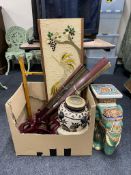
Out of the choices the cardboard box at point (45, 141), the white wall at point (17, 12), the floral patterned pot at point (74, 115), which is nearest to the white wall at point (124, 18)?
the white wall at point (17, 12)

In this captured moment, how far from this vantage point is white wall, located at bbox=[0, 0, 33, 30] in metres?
2.73

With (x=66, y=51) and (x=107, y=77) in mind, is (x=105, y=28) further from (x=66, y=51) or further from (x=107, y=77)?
(x=66, y=51)

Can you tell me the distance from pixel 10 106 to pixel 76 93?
469 mm

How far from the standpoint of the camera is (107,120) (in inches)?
42.7

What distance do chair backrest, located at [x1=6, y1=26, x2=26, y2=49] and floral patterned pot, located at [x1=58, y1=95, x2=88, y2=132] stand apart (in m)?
2.03

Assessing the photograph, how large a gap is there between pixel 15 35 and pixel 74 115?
7.24 ft

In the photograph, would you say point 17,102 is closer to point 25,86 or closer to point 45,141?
point 25,86

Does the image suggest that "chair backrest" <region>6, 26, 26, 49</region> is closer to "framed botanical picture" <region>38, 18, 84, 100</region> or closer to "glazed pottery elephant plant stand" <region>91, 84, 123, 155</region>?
"framed botanical picture" <region>38, 18, 84, 100</region>

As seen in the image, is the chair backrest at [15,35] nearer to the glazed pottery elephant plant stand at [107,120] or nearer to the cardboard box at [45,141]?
the cardboard box at [45,141]

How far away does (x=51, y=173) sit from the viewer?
1.08 m

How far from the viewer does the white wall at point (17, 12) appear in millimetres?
2727

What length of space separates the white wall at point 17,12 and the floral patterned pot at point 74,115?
225 centimetres

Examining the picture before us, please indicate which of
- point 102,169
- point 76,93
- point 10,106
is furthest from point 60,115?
point 102,169

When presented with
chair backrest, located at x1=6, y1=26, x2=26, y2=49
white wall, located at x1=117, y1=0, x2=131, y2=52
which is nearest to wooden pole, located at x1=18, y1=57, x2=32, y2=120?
chair backrest, located at x1=6, y1=26, x2=26, y2=49
